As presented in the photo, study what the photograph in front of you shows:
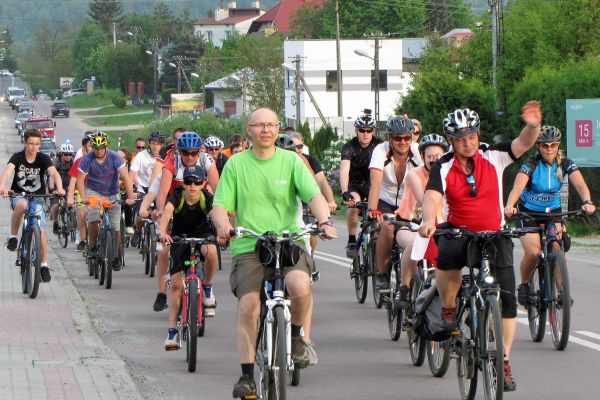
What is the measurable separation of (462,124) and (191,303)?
2970 millimetres

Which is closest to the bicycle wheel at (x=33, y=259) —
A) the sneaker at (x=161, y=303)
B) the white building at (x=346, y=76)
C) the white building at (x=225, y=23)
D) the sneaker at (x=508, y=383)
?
the sneaker at (x=161, y=303)

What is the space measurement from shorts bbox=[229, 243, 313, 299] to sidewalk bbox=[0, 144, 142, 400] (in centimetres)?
122

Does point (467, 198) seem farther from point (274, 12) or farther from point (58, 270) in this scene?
point (274, 12)

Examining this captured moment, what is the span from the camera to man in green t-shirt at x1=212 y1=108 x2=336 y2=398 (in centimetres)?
829

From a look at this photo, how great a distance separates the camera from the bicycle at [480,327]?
26.8ft

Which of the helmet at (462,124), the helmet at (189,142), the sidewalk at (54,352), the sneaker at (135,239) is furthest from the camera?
the sneaker at (135,239)

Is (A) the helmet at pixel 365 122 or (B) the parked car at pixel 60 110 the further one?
(B) the parked car at pixel 60 110

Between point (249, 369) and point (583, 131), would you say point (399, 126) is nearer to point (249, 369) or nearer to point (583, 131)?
point (249, 369)

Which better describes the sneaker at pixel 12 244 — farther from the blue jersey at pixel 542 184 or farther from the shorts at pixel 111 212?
the blue jersey at pixel 542 184

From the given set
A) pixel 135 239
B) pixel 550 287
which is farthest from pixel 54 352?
pixel 135 239

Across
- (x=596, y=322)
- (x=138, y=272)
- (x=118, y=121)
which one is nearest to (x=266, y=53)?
(x=118, y=121)

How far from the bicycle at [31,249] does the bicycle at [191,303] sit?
436cm

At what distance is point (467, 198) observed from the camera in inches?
345

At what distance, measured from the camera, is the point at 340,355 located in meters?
11.2
